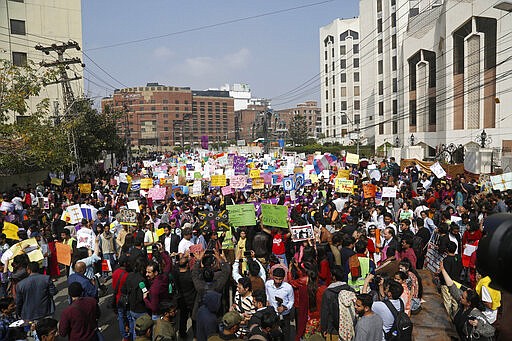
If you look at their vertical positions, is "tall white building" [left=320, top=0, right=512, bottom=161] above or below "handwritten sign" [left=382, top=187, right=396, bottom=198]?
above

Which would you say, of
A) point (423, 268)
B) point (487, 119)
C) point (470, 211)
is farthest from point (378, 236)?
point (487, 119)

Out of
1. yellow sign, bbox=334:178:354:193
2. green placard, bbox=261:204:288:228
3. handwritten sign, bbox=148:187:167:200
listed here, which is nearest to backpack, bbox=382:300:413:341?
green placard, bbox=261:204:288:228

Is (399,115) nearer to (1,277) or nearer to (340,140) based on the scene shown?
(340,140)

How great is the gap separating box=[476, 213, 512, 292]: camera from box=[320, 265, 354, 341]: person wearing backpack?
4120 mm

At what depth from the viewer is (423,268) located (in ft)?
29.7

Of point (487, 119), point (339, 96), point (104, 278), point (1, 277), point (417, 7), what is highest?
point (417, 7)

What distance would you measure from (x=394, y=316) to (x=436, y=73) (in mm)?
43320

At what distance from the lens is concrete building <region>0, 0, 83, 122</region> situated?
4391 centimetres

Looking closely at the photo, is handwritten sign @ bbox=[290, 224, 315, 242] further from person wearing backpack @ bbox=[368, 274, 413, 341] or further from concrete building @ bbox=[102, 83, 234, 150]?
concrete building @ bbox=[102, 83, 234, 150]

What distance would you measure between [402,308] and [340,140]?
79714mm

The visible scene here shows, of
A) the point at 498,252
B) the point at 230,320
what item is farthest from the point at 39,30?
the point at 498,252

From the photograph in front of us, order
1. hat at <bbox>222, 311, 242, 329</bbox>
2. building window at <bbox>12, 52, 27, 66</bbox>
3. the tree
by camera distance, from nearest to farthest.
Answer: hat at <bbox>222, 311, 242, 329</bbox>, building window at <bbox>12, 52, 27, 66</bbox>, the tree

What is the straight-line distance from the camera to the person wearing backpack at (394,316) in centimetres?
521

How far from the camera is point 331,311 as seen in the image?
228 inches
